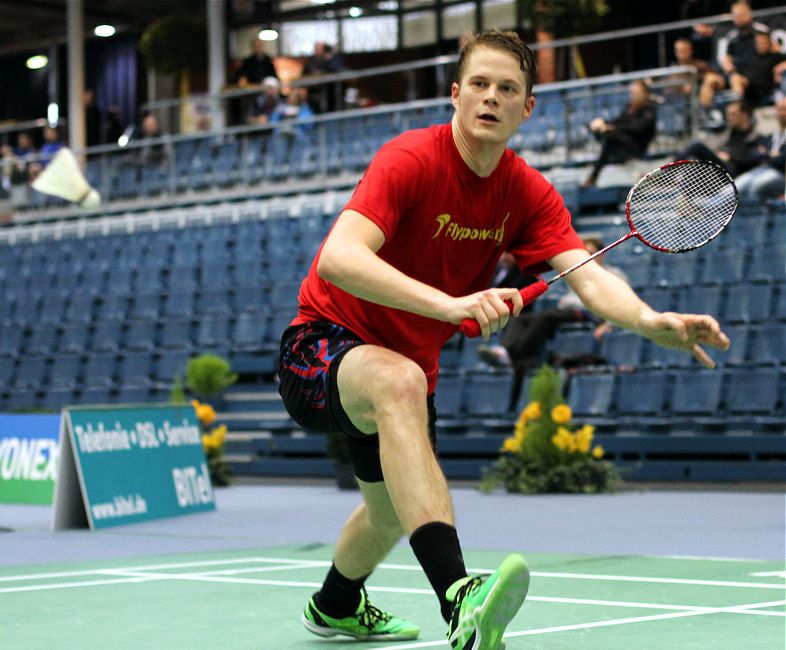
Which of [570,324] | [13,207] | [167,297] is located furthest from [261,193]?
[570,324]

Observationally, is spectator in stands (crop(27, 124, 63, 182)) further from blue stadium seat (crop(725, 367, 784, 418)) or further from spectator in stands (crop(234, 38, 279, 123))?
blue stadium seat (crop(725, 367, 784, 418))

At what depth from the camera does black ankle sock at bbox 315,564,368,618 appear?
16.0 feet

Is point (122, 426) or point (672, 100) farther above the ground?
point (672, 100)

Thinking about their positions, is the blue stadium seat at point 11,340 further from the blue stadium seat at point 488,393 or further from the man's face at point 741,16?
the man's face at point 741,16

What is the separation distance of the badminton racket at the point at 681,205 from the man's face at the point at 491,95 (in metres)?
0.48

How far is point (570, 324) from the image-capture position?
45.6 feet

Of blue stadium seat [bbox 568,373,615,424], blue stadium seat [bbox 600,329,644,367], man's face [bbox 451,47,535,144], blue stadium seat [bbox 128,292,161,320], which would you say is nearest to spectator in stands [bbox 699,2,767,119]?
blue stadium seat [bbox 600,329,644,367]

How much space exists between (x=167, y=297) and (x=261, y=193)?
262 centimetres

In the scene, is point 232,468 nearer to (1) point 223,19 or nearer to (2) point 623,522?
(2) point 623,522

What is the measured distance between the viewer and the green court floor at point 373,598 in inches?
193

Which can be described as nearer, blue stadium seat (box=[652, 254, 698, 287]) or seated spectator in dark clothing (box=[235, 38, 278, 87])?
blue stadium seat (box=[652, 254, 698, 287])

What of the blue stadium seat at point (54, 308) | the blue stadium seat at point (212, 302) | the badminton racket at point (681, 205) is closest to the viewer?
the badminton racket at point (681, 205)

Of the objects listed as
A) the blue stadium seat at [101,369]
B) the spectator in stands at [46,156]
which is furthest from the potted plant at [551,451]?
the spectator in stands at [46,156]

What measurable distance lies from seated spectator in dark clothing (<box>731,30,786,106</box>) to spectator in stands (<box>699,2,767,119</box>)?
0.01 meters
